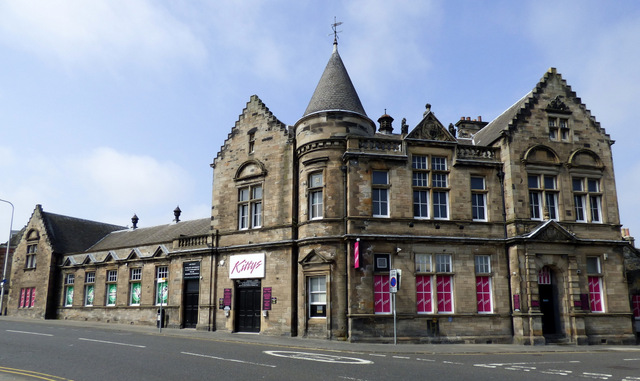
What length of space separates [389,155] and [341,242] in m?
4.73

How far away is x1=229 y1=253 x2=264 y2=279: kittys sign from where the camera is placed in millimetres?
24422

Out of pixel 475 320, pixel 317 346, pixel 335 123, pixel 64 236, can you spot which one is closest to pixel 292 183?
pixel 335 123

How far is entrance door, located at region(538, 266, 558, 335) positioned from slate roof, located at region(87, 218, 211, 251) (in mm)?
20205

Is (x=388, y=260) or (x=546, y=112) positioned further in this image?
(x=546, y=112)

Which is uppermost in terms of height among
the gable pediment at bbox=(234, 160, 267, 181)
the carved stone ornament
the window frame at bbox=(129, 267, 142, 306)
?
the carved stone ornament

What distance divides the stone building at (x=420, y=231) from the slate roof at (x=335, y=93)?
82 millimetres

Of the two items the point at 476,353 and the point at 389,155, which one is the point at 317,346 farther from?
→ the point at 389,155

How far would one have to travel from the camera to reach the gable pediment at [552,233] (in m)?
22.3

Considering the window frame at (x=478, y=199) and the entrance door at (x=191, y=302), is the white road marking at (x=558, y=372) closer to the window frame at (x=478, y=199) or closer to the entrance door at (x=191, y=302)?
the window frame at (x=478, y=199)

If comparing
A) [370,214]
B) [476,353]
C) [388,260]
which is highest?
[370,214]

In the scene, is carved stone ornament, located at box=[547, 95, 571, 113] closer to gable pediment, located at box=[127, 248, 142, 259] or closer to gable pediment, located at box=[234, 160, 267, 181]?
gable pediment, located at box=[234, 160, 267, 181]

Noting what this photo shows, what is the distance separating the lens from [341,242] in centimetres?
2194

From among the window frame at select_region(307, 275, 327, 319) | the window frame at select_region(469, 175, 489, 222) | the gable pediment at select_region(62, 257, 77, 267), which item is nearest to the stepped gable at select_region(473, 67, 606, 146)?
the window frame at select_region(469, 175, 489, 222)

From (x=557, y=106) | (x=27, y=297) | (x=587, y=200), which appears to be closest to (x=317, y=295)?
(x=587, y=200)
